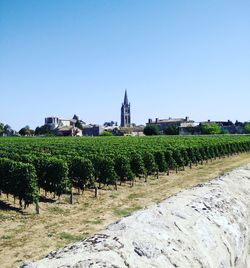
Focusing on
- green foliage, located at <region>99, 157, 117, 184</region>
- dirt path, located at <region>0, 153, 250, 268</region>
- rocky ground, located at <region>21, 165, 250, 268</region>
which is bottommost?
dirt path, located at <region>0, 153, 250, 268</region>

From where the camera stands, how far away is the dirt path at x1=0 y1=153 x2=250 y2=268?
14.1m

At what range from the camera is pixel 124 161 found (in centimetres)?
2972

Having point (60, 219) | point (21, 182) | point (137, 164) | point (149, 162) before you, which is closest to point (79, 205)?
point (60, 219)

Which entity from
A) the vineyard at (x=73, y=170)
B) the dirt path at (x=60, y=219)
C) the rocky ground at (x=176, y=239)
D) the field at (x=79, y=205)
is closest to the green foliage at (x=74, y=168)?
Answer: the vineyard at (x=73, y=170)

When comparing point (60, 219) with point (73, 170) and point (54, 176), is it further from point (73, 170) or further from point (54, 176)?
point (73, 170)

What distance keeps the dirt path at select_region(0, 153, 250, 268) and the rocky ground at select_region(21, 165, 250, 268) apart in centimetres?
1032

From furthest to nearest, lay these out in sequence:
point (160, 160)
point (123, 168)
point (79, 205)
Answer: point (160, 160), point (123, 168), point (79, 205)

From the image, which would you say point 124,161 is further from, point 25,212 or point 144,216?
point 144,216

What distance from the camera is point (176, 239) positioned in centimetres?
312

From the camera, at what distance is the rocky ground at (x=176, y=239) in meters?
2.66

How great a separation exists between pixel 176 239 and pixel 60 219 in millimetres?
16394

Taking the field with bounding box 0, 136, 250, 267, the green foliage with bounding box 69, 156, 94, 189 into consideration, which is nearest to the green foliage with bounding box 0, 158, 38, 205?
the field with bounding box 0, 136, 250, 267

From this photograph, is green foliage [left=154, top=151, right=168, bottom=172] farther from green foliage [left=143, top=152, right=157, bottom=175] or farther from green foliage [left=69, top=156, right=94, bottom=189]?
green foliage [left=69, top=156, right=94, bottom=189]

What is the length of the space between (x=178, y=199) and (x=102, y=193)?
22078 mm
